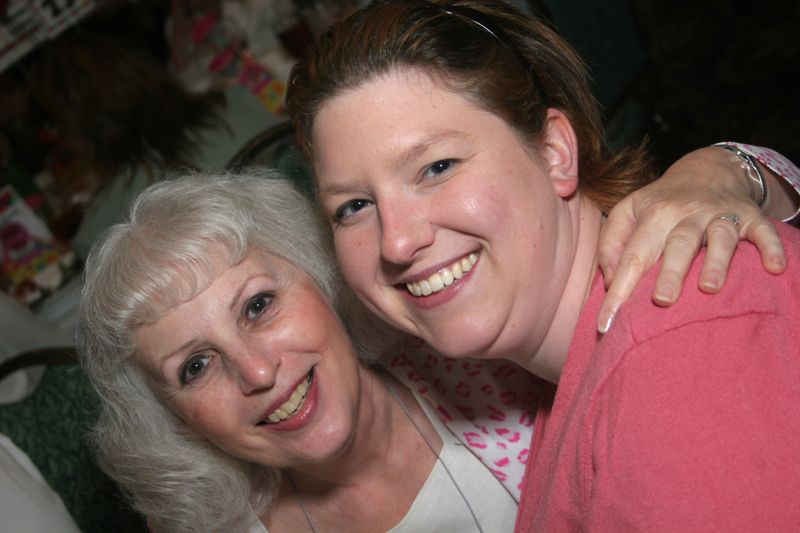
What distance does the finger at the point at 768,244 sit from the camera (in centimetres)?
102

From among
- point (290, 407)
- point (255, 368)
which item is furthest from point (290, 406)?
point (255, 368)

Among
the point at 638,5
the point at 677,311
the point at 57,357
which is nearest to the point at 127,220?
the point at 57,357

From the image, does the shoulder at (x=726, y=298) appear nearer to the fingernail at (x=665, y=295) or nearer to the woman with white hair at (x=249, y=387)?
the fingernail at (x=665, y=295)

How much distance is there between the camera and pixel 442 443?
6.15 ft

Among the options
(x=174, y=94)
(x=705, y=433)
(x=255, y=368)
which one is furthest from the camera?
(x=174, y=94)

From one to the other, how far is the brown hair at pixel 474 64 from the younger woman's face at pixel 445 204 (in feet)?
0.10

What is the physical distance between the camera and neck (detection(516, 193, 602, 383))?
134cm

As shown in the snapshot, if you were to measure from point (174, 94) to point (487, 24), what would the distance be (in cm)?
270

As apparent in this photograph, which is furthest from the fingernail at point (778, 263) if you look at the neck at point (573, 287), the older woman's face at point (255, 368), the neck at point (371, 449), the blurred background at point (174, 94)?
the blurred background at point (174, 94)

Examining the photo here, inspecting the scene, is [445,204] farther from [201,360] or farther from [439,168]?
[201,360]

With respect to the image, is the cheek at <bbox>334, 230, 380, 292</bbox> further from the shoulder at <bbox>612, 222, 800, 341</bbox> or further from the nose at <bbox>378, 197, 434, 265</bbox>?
the shoulder at <bbox>612, 222, 800, 341</bbox>

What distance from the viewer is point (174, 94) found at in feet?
11.8

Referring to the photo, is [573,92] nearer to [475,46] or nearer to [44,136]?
[475,46]

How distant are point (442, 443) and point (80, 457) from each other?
99cm
